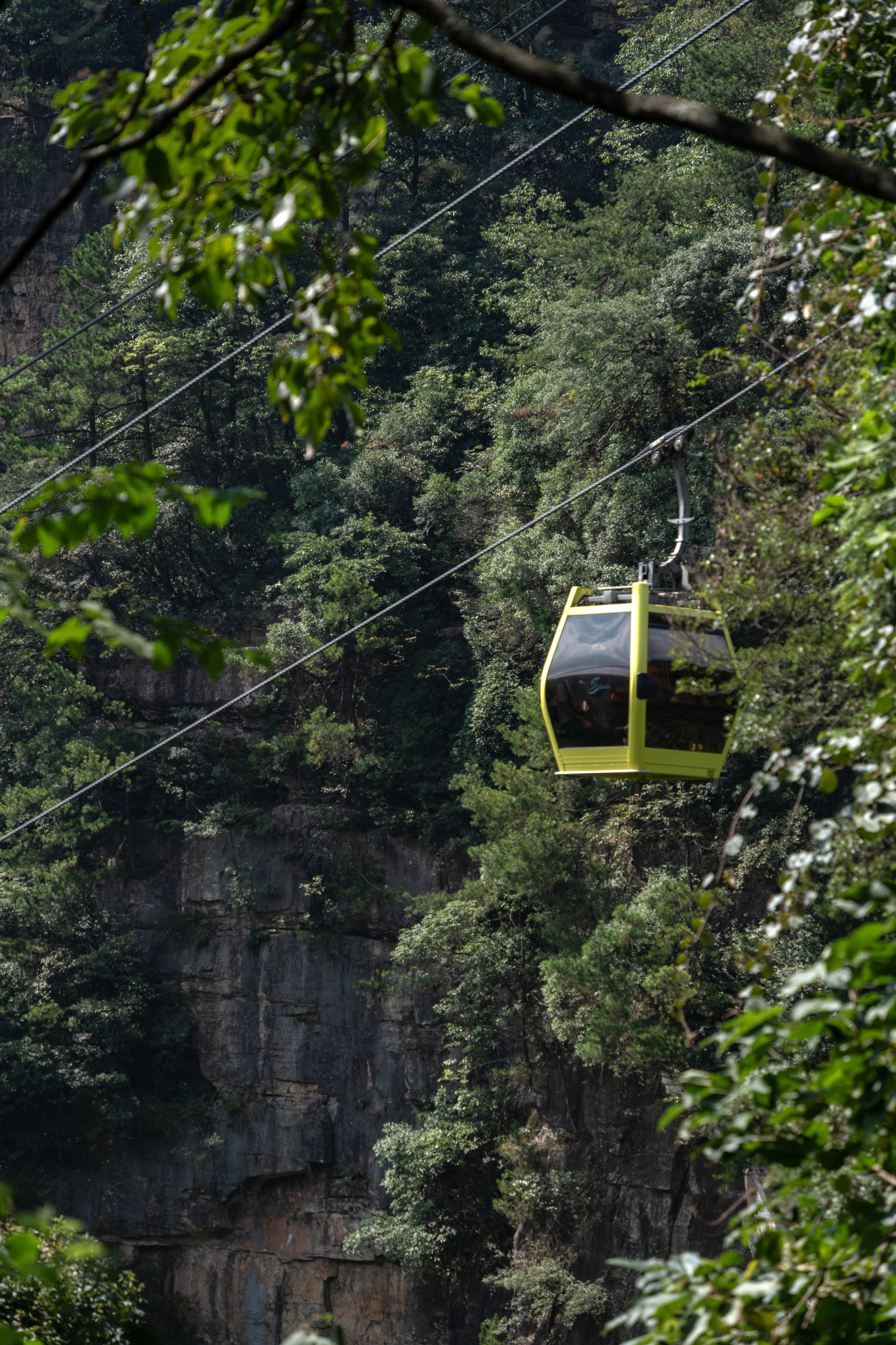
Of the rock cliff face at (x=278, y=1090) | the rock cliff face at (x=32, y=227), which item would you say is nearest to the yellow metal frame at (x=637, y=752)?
the rock cliff face at (x=278, y=1090)

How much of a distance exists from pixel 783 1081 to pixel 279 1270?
48.5ft

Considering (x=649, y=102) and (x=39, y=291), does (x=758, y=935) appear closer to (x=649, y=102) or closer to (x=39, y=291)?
(x=649, y=102)

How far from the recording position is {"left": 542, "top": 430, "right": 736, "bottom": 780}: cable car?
7.05 meters

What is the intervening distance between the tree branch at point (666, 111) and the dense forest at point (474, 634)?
181 cm

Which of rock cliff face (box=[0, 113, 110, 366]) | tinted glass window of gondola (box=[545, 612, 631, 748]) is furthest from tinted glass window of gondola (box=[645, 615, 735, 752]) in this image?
rock cliff face (box=[0, 113, 110, 366])

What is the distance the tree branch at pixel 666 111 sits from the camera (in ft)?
4.80

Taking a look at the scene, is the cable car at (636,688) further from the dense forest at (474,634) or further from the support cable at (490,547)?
the dense forest at (474,634)

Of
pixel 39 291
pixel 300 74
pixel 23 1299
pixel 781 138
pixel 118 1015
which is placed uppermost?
pixel 39 291

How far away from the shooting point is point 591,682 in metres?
7.37

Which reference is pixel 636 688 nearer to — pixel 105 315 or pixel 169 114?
pixel 105 315

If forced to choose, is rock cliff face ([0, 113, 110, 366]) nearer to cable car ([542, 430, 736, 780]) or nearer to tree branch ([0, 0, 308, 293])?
cable car ([542, 430, 736, 780])

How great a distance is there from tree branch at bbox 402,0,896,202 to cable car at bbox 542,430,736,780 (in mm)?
5283

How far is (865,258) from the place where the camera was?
2824 millimetres

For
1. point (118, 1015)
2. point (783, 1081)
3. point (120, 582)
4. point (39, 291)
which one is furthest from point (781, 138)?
point (39, 291)
